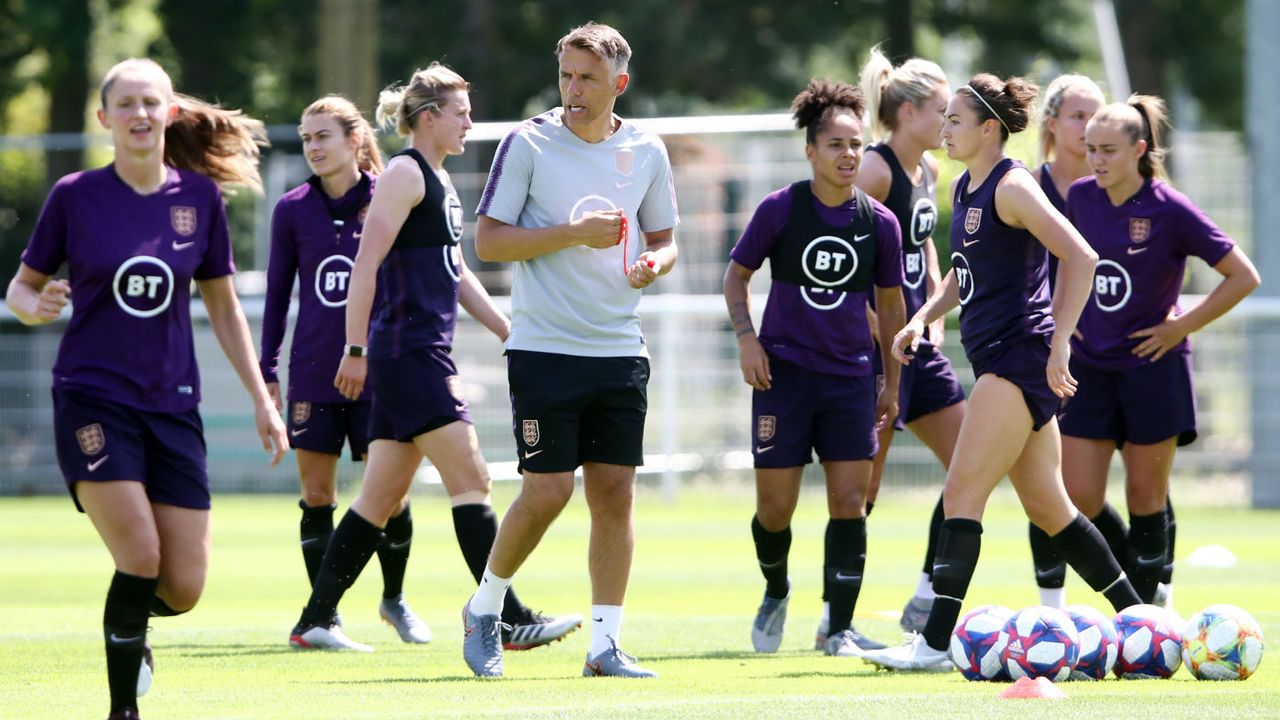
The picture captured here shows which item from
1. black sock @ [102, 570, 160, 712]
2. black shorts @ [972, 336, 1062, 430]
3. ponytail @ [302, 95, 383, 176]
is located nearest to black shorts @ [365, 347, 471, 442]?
ponytail @ [302, 95, 383, 176]

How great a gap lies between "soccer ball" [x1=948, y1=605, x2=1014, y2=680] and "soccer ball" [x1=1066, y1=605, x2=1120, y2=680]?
260mm

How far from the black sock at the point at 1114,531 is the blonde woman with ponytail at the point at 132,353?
13.7 feet

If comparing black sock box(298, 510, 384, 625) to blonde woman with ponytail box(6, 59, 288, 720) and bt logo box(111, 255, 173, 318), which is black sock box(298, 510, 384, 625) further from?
bt logo box(111, 255, 173, 318)

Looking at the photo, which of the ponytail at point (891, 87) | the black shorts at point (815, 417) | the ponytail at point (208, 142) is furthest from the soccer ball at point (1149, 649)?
the ponytail at point (208, 142)

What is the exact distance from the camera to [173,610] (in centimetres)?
620

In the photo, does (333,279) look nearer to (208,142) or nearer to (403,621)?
(403,621)

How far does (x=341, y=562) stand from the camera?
804cm

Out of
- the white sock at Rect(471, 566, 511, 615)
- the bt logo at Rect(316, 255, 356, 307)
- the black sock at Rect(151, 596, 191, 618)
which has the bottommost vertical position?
the white sock at Rect(471, 566, 511, 615)

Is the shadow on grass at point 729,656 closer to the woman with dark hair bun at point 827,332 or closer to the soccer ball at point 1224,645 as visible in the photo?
the woman with dark hair bun at point 827,332

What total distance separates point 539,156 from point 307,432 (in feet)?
7.80

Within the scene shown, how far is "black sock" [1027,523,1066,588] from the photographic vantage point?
320 inches

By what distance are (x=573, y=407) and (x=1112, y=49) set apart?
23149 millimetres

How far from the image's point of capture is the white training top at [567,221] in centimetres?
690

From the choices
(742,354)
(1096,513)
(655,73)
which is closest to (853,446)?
(742,354)
